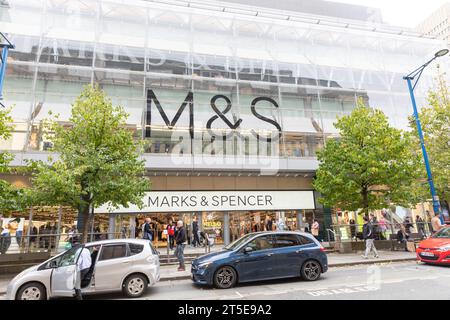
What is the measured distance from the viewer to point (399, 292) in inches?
265

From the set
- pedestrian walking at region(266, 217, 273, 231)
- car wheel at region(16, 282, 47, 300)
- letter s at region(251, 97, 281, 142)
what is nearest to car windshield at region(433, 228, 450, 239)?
pedestrian walking at region(266, 217, 273, 231)

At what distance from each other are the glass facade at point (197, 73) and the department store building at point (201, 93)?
0.07 meters

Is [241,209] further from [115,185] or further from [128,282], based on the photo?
[128,282]

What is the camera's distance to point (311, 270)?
28.0 ft

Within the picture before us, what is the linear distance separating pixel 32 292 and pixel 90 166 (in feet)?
15.3

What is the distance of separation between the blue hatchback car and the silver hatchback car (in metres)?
1.53

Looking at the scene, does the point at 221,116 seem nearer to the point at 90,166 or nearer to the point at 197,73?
the point at 197,73

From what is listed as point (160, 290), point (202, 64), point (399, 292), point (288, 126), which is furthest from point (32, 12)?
point (399, 292)

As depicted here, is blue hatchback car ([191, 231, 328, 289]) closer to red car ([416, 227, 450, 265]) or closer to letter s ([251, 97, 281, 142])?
red car ([416, 227, 450, 265])

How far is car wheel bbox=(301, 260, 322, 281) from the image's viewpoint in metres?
8.48

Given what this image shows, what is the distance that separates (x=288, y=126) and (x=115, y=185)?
496 inches

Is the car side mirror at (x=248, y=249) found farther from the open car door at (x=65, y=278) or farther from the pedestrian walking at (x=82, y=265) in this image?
the open car door at (x=65, y=278)

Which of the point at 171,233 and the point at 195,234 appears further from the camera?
the point at 195,234

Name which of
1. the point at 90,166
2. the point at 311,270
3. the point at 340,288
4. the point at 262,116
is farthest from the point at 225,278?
the point at 262,116
